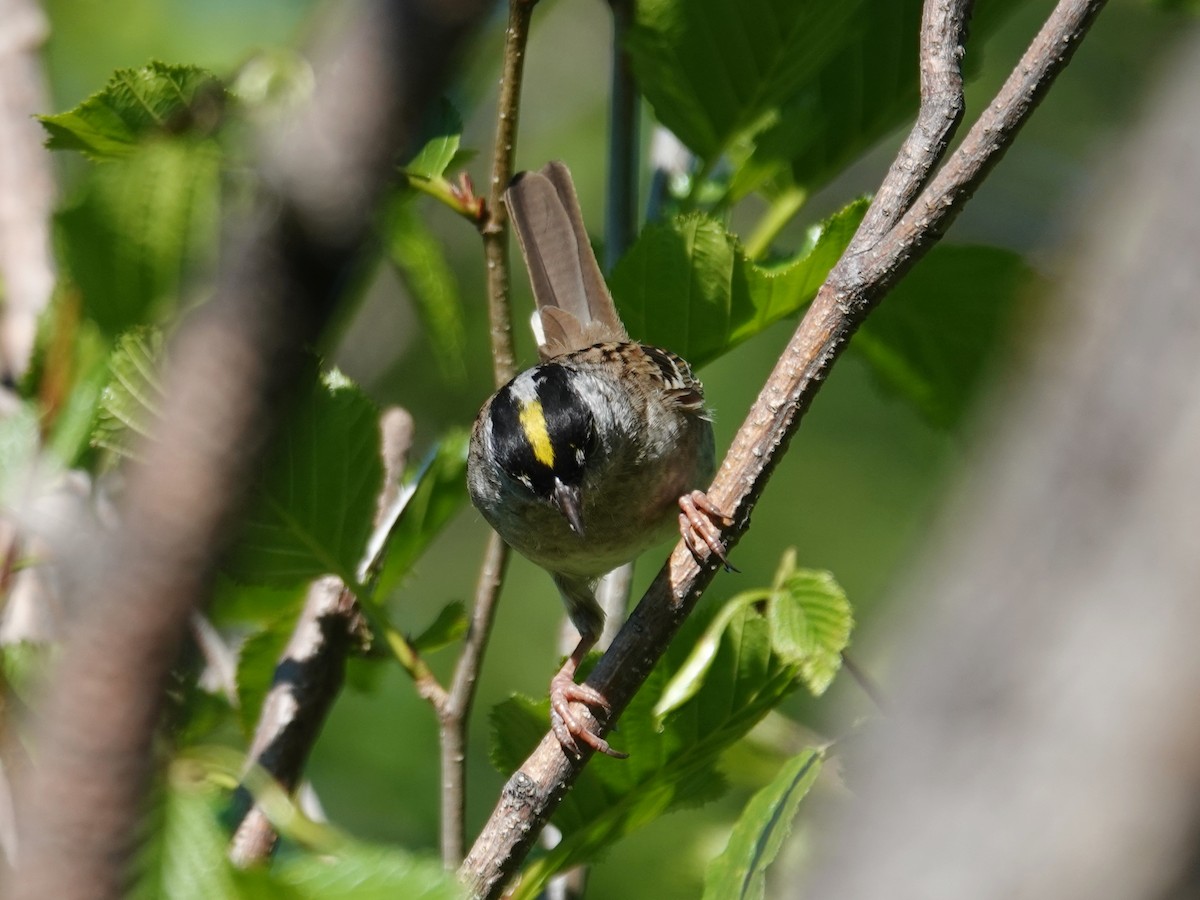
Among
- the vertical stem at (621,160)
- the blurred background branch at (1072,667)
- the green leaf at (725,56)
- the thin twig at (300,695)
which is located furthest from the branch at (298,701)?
the blurred background branch at (1072,667)

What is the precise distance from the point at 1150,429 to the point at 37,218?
372 centimetres

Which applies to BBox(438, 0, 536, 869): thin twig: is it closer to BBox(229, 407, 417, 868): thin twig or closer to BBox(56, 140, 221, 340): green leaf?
BBox(229, 407, 417, 868): thin twig

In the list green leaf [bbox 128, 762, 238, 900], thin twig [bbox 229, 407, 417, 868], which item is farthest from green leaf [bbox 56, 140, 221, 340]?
green leaf [bbox 128, 762, 238, 900]

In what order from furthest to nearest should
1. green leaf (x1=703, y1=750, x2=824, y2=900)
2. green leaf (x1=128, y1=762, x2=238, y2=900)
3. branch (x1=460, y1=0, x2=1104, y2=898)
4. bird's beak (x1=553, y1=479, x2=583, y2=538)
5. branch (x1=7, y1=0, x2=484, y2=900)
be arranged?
bird's beak (x1=553, y1=479, x2=583, y2=538) < branch (x1=460, y1=0, x2=1104, y2=898) < green leaf (x1=703, y1=750, x2=824, y2=900) < green leaf (x1=128, y1=762, x2=238, y2=900) < branch (x1=7, y1=0, x2=484, y2=900)

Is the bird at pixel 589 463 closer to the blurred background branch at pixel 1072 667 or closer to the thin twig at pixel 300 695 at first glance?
the thin twig at pixel 300 695

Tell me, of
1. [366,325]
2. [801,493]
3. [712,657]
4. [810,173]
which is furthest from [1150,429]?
[801,493]

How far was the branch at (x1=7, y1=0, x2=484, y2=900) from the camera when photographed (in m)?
0.77

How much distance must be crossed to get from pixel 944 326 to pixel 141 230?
181cm

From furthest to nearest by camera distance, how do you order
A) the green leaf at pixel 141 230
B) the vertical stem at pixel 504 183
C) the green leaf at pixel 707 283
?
the green leaf at pixel 141 230 → the green leaf at pixel 707 283 → the vertical stem at pixel 504 183

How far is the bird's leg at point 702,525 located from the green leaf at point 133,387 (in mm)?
1060

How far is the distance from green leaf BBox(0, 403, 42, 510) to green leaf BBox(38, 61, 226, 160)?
60 centimetres

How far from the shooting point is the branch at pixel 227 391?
0.77 metres

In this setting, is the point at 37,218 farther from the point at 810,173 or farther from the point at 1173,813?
the point at 1173,813

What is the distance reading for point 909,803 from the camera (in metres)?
1.12
